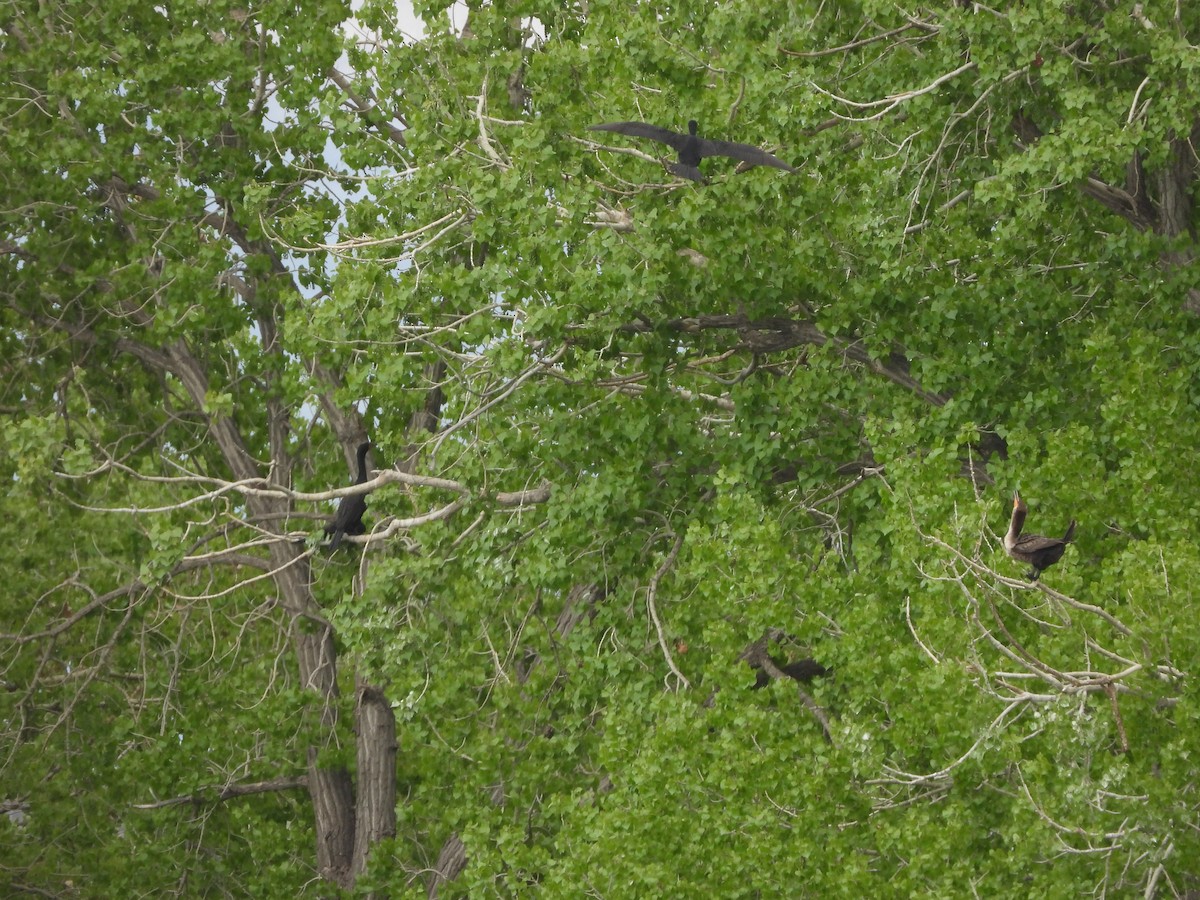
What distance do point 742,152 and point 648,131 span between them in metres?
0.61

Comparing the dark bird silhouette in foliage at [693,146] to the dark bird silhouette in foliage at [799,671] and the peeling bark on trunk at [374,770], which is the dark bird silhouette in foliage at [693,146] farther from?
the peeling bark on trunk at [374,770]

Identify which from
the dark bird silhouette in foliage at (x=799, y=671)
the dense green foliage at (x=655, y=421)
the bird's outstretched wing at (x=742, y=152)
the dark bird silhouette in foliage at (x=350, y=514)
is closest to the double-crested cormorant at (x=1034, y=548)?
the dense green foliage at (x=655, y=421)

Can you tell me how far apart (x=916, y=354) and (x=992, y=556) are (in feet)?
11.0

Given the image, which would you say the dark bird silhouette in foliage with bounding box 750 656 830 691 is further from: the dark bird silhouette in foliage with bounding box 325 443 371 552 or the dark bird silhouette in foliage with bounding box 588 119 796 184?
the dark bird silhouette in foliage with bounding box 588 119 796 184

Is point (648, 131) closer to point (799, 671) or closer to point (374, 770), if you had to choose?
point (799, 671)

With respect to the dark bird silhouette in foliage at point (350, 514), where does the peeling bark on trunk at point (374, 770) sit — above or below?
below

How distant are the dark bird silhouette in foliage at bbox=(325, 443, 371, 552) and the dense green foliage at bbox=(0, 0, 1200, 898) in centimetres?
34

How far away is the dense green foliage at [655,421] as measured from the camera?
10695 mm

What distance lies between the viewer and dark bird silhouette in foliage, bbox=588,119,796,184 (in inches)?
480

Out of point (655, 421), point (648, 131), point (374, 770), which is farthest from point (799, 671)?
point (374, 770)

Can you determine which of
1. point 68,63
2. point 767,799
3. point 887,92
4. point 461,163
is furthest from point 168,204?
point 767,799

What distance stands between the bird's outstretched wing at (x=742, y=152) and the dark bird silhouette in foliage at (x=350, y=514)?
4775 millimetres

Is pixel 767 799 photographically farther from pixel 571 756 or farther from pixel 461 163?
pixel 461 163

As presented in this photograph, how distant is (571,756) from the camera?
50.5 ft
